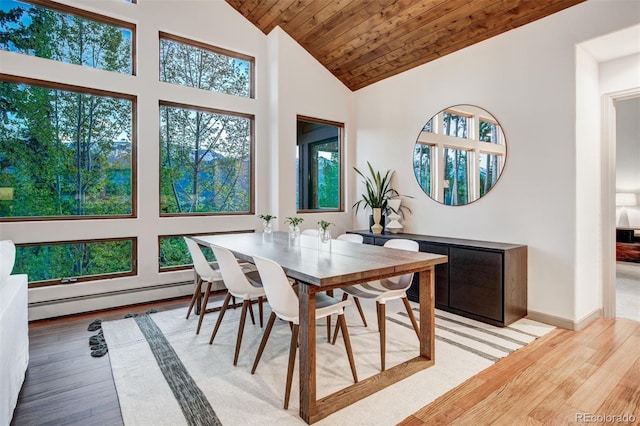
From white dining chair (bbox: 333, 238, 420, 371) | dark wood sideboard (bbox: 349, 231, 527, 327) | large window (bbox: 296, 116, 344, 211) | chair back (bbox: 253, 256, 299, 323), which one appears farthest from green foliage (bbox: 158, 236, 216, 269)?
dark wood sideboard (bbox: 349, 231, 527, 327)

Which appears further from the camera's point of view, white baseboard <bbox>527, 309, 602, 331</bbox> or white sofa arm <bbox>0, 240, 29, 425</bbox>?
white baseboard <bbox>527, 309, 602, 331</bbox>

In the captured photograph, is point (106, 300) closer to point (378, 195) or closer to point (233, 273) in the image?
point (233, 273)

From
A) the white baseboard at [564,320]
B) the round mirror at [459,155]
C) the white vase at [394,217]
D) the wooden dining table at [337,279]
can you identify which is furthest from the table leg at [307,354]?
the white vase at [394,217]

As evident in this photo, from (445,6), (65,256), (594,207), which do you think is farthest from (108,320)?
(594,207)

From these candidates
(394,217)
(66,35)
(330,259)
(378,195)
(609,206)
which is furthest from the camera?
(378,195)

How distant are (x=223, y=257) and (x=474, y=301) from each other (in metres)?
2.45

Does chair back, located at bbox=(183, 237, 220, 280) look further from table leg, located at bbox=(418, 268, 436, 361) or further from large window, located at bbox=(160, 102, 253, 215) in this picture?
table leg, located at bbox=(418, 268, 436, 361)

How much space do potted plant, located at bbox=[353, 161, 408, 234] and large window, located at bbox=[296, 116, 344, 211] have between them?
56 cm

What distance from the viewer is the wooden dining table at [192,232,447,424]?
6.20ft

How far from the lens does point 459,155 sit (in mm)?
4031

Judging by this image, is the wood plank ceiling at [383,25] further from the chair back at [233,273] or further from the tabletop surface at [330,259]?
the chair back at [233,273]

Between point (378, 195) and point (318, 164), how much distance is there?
1140 mm

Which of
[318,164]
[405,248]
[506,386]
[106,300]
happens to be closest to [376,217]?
[318,164]

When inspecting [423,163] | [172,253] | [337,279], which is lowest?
[172,253]
